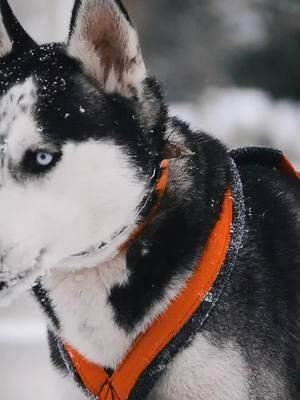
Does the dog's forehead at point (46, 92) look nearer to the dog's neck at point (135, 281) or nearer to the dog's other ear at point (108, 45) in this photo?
the dog's other ear at point (108, 45)

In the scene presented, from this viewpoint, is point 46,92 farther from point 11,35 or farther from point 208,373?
point 208,373

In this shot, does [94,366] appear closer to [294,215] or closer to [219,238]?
[219,238]

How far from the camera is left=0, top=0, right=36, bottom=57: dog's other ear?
1503 mm

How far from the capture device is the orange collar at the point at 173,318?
4.62 ft

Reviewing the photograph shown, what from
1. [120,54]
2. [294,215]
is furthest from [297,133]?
[120,54]

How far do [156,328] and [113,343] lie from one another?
10cm

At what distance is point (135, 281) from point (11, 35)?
60 cm

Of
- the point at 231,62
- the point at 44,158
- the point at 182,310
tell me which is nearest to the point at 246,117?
the point at 231,62

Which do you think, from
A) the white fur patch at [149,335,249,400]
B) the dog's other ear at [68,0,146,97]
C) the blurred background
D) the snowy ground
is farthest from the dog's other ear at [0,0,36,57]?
the blurred background

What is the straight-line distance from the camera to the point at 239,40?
5645 millimetres

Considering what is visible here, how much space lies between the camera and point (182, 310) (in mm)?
1413

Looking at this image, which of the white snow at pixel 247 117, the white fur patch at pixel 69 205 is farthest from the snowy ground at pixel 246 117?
the white fur patch at pixel 69 205

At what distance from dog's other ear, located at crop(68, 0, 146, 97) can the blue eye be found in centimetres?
23

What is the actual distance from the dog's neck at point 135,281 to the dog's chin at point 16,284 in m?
0.17
